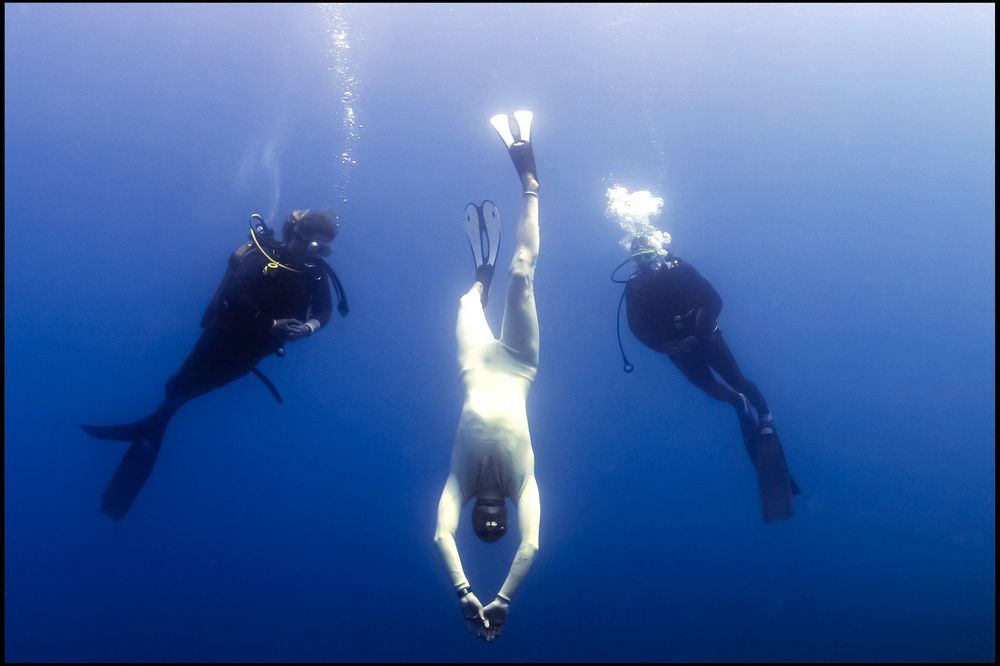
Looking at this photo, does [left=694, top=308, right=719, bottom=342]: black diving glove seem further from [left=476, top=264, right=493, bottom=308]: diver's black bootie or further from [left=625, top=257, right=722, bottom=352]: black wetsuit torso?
[left=476, top=264, right=493, bottom=308]: diver's black bootie

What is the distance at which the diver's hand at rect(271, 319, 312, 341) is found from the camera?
672cm

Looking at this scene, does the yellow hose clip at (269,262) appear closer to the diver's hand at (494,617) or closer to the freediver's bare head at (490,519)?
the freediver's bare head at (490,519)

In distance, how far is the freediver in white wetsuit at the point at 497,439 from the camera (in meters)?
4.48

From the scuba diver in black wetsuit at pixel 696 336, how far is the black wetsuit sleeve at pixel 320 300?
14.3 ft

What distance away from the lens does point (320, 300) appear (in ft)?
24.0

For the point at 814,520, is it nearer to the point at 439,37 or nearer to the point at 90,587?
the point at 439,37

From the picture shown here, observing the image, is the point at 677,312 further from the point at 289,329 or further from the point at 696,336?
the point at 289,329

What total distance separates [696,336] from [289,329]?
573 centimetres

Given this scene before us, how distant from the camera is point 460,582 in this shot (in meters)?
4.42

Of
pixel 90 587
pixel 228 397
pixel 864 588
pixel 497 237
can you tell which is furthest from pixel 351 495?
pixel 864 588

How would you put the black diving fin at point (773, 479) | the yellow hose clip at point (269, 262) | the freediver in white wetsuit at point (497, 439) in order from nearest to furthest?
the freediver in white wetsuit at point (497, 439) < the yellow hose clip at point (269, 262) < the black diving fin at point (773, 479)

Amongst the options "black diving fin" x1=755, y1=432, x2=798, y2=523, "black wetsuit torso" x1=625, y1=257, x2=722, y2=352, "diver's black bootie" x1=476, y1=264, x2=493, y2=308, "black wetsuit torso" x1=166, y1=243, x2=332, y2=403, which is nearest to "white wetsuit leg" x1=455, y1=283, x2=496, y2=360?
"diver's black bootie" x1=476, y1=264, x2=493, y2=308

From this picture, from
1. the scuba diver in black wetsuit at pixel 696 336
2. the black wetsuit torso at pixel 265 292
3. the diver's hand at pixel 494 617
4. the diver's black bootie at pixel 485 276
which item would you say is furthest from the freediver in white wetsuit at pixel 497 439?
the scuba diver in black wetsuit at pixel 696 336

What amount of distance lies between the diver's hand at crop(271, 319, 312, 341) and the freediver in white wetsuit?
218 cm
